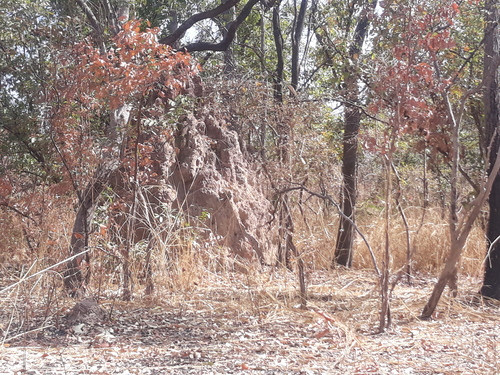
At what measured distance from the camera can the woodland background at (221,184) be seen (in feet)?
17.0

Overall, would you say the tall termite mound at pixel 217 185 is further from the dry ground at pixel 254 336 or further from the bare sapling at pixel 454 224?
the bare sapling at pixel 454 224

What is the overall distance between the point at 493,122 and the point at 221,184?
141 inches

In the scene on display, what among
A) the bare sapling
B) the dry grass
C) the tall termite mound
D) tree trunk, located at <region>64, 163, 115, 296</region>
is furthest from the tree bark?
tree trunk, located at <region>64, 163, 115, 296</region>

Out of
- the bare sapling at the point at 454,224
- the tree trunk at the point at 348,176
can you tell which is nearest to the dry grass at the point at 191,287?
the bare sapling at the point at 454,224

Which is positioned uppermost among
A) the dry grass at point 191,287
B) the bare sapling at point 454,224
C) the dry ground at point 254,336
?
the bare sapling at point 454,224

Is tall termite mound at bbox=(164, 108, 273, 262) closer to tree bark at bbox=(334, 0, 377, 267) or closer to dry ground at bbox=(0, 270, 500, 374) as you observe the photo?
tree bark at bbox=(334, 0, 377, 267)

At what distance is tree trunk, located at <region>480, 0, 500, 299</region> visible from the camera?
20.6 feet

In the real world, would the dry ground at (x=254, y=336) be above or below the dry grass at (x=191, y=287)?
below

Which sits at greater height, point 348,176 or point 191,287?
point 348,176

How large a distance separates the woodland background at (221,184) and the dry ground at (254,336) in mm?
34

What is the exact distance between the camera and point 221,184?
325 inches

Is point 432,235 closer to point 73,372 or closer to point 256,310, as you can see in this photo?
point 256,310

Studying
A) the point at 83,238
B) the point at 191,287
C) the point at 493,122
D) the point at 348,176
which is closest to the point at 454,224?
the point at 493,122

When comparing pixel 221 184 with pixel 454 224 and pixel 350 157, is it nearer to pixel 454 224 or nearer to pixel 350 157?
pixel 350 157
